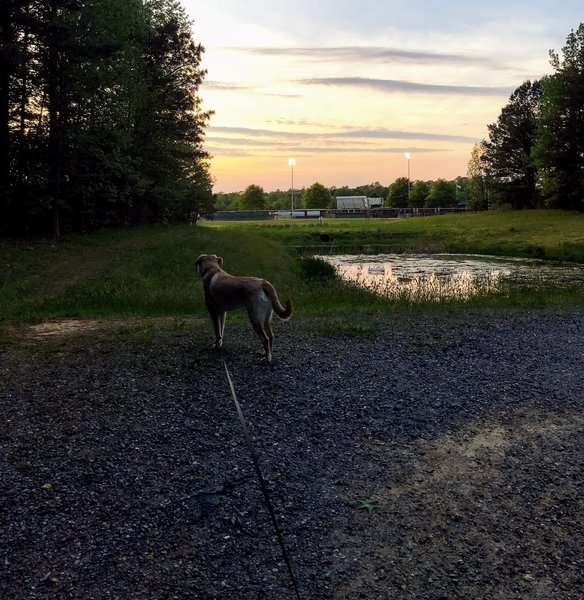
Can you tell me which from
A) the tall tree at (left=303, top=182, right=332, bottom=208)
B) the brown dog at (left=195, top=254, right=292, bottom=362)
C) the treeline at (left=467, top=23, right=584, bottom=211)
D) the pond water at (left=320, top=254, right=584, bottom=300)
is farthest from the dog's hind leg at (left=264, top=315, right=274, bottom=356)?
the tall tree at (left=303, top=182, right=332, bottom=208)

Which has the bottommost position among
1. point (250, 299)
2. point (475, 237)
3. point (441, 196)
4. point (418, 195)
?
point (250, 299)

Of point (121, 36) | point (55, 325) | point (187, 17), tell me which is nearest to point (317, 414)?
point (55, 325)

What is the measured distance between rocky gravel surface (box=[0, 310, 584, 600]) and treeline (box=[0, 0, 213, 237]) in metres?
18.3

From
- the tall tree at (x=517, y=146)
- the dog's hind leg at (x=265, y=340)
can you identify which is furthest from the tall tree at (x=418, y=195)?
the dog's hind leg at (x=265, y=340)

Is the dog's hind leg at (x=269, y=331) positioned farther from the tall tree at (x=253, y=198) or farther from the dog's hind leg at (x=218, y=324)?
the tall tree at (x=253, y=198)

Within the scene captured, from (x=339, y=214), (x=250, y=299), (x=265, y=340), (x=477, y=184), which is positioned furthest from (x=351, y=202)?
(x=250, y=299)

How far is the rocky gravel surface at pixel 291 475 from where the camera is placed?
3764mm

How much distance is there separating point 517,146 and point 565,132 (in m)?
11.5

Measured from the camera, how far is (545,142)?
5503 centimetres

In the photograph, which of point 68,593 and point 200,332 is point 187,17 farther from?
point 68,593

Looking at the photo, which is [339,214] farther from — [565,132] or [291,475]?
[291,475]

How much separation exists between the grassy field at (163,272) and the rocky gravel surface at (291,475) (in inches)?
171

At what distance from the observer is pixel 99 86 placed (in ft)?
87.7

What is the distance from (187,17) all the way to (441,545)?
44382 millimetres
